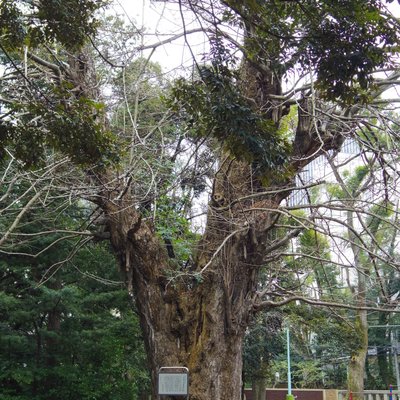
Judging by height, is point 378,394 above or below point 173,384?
below

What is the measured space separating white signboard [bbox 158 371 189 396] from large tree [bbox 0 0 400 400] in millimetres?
362

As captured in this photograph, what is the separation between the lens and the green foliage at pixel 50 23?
4.79m

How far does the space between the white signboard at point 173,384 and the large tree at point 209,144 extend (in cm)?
36

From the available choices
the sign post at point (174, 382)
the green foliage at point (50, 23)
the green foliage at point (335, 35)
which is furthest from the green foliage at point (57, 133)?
the sign post at point (174, 382)

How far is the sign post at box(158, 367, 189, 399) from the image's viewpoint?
653 cm

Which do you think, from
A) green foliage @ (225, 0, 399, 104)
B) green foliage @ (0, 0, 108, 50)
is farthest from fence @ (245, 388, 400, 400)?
green foliage @ (0, 0, 108, 50)

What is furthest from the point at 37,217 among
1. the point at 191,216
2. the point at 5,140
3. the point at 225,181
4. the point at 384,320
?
the point at 384,320

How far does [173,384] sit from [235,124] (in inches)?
140

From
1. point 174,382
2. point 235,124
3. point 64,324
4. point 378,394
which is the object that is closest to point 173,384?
point 174,382

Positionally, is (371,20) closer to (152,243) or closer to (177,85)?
(177,85)

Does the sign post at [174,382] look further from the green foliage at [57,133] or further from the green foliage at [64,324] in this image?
the green foliage at [64,324]

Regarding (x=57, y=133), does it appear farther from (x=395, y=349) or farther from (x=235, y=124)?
(x=395, y=349)

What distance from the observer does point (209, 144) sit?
921cm

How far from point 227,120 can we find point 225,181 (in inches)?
127
